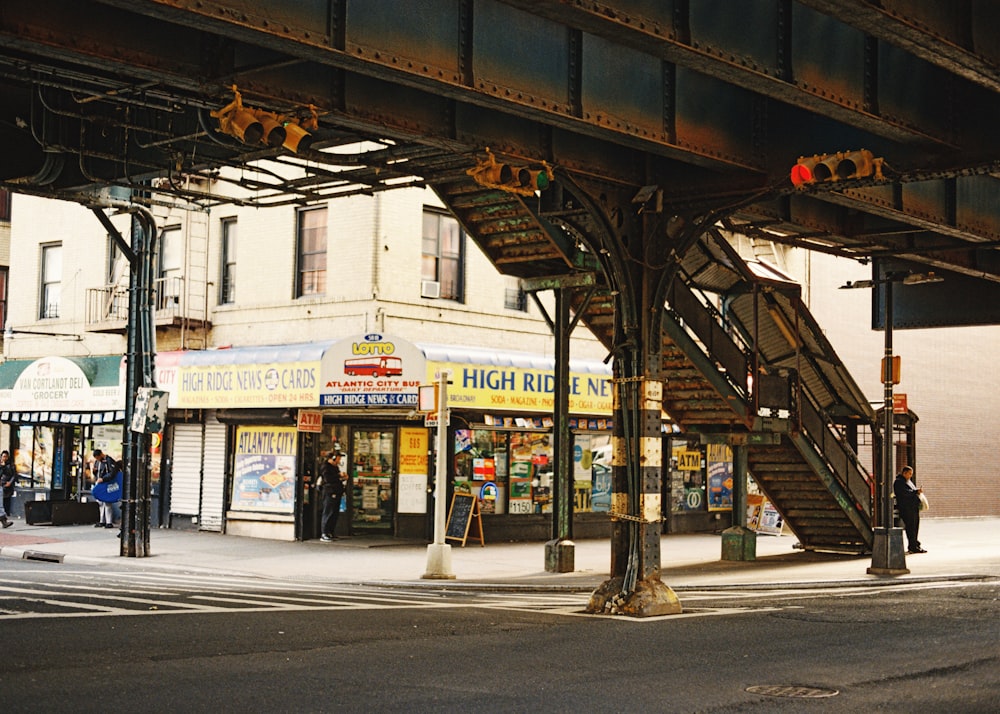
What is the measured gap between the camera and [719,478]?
32719 millimetres

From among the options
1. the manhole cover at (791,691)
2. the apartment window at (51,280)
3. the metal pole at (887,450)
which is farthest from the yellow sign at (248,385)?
the manhole cover at (791,691)

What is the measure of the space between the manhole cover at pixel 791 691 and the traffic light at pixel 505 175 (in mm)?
6200

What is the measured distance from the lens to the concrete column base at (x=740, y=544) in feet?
74.9

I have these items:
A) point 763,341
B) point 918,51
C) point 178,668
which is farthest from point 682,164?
point 178,668

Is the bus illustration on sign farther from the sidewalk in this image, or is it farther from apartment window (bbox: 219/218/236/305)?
apartment window (bbox: 219/218/236/305)

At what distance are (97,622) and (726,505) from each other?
2236cm

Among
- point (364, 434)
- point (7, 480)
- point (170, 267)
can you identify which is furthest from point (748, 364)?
point (7, 480)

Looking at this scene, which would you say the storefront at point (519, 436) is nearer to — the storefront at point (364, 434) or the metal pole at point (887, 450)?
the storefront at point (364, 434)

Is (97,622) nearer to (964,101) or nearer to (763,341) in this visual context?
(964,101)

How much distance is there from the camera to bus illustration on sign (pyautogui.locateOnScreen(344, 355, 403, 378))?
24.5 metres

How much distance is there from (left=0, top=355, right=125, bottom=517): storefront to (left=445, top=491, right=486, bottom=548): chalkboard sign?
9.05 meters

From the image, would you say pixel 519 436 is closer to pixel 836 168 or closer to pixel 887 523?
pixel 887 523

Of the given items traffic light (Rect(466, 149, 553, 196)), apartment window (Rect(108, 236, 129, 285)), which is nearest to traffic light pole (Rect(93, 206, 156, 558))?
apartment window (Rect(108, 236, 129, 285))

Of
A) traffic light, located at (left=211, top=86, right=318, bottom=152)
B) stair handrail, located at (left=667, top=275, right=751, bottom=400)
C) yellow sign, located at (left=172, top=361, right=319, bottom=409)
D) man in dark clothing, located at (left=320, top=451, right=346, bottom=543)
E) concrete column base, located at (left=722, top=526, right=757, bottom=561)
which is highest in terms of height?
traffic light, located at (left=211, top=86, right=318, bottom=152)
